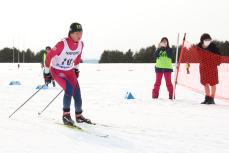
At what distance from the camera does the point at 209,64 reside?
9.91m

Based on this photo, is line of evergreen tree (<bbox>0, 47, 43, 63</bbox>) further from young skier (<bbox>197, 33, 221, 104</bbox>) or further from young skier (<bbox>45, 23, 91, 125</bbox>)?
young skier (<bbox>45, 23, 91, 125</bbox>)

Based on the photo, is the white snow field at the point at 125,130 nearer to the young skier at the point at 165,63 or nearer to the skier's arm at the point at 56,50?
the skier's arm at the point at 56,50

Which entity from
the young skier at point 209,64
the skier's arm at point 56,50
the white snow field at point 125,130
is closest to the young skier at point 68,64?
the skier's arm at point 56,50

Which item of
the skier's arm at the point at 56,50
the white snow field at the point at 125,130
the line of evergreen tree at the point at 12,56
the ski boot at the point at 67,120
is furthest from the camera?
the line of evergreen tree at the point at 12,56

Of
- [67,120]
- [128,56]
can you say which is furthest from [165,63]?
[128,56]

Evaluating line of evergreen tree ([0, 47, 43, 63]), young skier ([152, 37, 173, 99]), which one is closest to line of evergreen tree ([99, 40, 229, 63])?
line of evergreen tree ([0, 47, 43, 63])

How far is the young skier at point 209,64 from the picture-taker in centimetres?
982

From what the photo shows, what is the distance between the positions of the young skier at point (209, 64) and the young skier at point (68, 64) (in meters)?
4.49

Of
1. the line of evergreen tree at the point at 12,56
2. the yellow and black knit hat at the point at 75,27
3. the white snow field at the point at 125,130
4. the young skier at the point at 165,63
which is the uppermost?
the yellow and black knit hat at the point at 75,27

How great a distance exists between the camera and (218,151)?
15.6 ft

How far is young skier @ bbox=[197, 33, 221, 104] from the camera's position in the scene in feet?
32.2

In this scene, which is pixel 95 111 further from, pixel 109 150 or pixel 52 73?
pixel 109 150

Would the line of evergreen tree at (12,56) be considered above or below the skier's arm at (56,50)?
below

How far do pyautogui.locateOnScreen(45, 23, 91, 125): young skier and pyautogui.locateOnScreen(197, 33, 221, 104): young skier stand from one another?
4.49 meters
